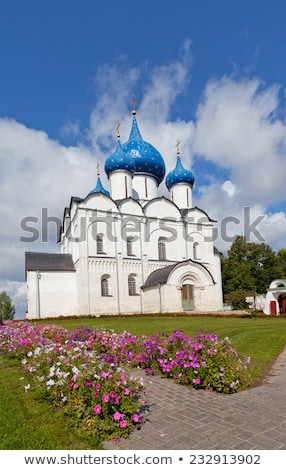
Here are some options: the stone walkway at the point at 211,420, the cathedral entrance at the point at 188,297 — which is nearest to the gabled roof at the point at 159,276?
the cathedral entrance at the point at 188,297

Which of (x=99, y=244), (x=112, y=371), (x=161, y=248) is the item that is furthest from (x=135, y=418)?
(x=161, y=248)

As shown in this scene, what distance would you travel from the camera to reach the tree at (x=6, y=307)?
130ft

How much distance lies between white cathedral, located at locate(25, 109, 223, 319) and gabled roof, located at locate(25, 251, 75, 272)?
0.22 ft

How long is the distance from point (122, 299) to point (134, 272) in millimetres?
2235

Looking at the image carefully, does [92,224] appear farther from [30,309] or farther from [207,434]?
[207,434]

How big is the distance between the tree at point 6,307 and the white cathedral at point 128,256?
55.2 feet

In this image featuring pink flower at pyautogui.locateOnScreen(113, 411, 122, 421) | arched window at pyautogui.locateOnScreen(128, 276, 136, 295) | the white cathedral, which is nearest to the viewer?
pink flower at pyautogui.locateOnScreen(113, 411, 122, 421)

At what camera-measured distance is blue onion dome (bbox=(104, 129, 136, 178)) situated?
2638cm

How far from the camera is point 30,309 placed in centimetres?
2161

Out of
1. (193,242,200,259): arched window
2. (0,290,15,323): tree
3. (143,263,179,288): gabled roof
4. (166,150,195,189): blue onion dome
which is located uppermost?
(166,150,195,189): blue onion dome

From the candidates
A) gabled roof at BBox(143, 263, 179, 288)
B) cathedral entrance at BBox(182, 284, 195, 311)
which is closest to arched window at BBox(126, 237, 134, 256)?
gabled roof at BBox(143, 263, 179, 288)

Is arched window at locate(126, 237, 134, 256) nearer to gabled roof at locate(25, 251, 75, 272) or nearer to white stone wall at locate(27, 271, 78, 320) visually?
gabled roof at locate(25, 251, 75, 272)

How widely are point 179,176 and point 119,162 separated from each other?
6450mm

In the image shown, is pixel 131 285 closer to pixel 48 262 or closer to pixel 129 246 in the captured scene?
pixel 129 246
